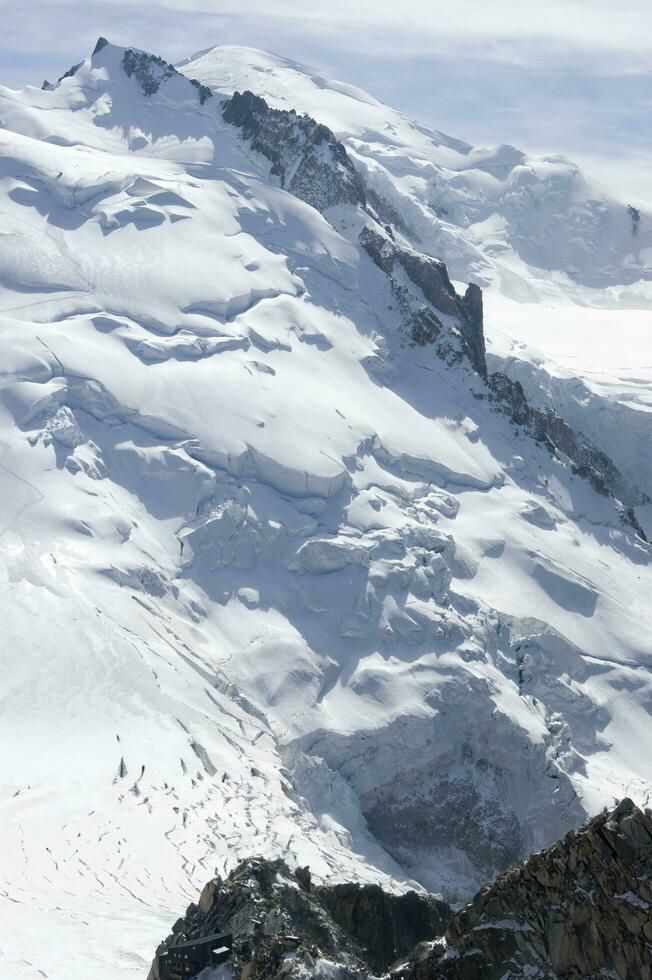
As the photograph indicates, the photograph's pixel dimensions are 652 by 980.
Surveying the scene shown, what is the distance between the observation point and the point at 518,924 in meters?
43.5

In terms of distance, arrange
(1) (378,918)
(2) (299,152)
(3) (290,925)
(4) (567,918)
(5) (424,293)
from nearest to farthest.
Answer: (4) (567,918), (3) (290,925), (1) (378,918), (5) (424,293), (2) (299,152)

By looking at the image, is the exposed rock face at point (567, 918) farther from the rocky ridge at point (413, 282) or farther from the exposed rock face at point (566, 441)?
the rocky ridge at point (413, 282)

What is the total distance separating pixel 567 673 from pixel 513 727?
14.2 meters

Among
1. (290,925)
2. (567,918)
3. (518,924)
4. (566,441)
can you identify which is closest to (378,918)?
(290,925)

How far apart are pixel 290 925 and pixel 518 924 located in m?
12.0

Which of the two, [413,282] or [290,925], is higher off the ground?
[290,925]

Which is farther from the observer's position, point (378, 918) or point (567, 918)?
point (378, 918)

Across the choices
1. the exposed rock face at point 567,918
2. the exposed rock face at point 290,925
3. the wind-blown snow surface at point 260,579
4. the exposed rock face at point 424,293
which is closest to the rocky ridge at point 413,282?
the exposed rock face at point 424,293

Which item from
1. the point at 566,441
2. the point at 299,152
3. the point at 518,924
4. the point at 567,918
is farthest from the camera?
the point at 299,152

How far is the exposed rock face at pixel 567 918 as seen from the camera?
39.8m

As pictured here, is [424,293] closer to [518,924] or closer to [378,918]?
[378,918]

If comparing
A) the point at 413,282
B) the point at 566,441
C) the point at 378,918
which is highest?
the point at 378,918

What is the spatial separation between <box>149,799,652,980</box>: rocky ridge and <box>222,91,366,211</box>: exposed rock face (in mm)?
136842

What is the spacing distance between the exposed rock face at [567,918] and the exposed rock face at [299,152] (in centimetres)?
14648
